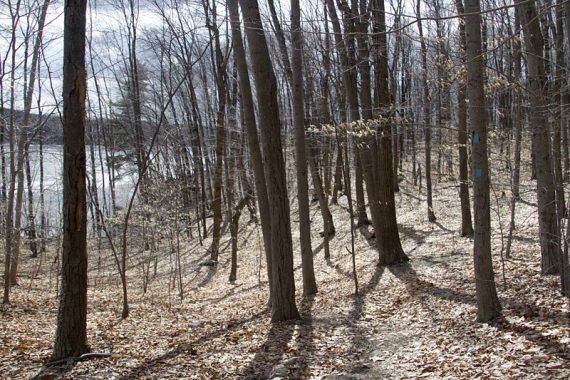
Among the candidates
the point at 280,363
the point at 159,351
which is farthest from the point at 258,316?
the point at 280,363

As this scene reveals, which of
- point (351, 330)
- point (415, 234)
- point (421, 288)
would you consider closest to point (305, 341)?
point (351, 330)

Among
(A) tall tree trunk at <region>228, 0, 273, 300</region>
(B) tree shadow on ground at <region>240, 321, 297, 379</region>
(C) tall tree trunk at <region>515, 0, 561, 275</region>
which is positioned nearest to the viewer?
(B) tree shadow on ground at <region>240, 321, 297, 379</region>

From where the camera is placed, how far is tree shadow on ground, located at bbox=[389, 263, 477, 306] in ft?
26.7

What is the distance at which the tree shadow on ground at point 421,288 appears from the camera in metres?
8.14

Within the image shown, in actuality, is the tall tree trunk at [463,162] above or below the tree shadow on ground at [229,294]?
above

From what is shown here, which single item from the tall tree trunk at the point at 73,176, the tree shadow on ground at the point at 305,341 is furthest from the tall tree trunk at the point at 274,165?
the tall tree trunk at the point at 73,176

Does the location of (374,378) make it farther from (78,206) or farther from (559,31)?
(559,31)

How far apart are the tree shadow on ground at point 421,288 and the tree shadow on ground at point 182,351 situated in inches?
121

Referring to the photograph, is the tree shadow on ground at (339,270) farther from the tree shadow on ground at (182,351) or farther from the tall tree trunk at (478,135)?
the tall tree trunk at (478,135)

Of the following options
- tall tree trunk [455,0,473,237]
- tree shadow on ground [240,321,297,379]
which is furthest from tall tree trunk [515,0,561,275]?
tall tree trunk [455,0,473,237]

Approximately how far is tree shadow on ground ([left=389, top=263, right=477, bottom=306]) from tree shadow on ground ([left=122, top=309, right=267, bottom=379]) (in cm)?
308

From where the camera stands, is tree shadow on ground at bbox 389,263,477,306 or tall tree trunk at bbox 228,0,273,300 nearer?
tree shadow on ground at bbox 389,263,477,306

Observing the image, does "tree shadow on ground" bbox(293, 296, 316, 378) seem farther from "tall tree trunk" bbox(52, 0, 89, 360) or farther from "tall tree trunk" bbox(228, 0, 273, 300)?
"tall tree trunk" bbox(52, 0, 89, 360)

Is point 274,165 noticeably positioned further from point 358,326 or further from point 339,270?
point 339,270
